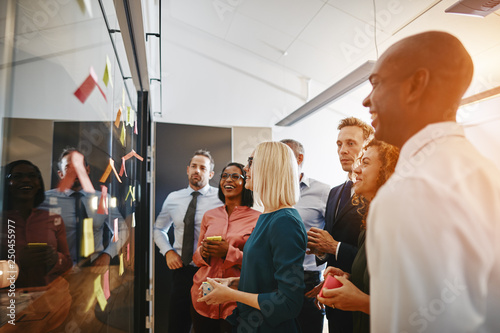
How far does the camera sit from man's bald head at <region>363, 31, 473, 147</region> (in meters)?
0.57

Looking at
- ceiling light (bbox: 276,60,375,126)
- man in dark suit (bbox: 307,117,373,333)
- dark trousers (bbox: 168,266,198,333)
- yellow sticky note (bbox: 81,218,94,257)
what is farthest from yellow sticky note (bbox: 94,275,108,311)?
dark trousers (bbox: 168,266,198,333)

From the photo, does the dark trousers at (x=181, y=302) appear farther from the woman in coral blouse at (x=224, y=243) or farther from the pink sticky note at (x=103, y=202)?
the pink sticky note at (x=103, y=202)

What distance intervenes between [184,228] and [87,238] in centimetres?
235

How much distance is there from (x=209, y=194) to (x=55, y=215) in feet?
9.02

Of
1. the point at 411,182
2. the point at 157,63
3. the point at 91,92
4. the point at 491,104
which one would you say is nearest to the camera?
the point at 411,182

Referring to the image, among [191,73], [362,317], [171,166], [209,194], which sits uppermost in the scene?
[191,73]

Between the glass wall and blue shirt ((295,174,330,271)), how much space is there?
5.75ft

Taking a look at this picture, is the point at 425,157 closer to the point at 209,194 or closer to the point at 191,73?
the point at 209,194

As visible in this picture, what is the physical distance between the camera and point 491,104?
1427 millimetres

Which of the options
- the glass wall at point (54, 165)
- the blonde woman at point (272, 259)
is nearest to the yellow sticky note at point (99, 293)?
the glass wall at point (54, 165)

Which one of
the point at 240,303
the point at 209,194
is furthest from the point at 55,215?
the point at 209,194

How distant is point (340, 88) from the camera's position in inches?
89.4

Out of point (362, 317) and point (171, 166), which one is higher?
point (171, 166)

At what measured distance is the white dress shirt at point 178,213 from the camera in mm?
3156
